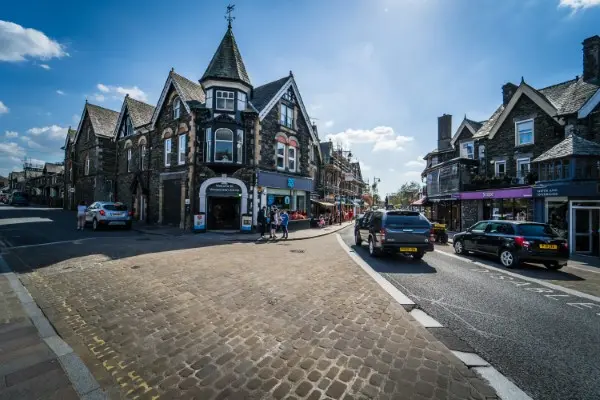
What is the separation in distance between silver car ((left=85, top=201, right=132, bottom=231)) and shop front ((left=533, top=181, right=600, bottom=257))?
2606 cm

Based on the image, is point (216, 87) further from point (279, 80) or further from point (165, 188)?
point (165, 188)

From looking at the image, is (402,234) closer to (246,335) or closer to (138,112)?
(246,335)

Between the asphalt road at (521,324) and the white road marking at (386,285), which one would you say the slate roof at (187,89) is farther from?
the asphalt road at (521,324)

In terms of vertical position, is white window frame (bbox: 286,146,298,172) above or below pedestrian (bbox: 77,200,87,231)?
above

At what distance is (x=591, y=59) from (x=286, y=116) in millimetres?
22356

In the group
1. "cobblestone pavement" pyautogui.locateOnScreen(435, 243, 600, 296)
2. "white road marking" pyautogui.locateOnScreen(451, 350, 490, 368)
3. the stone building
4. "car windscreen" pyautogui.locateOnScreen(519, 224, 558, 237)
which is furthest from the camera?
the stone building

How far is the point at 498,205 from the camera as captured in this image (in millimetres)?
19047

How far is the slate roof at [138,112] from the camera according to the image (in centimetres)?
2586

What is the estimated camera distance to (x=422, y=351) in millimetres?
3428

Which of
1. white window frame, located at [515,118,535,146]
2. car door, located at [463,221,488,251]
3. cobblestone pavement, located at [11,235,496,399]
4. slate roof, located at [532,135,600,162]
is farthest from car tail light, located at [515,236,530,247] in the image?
white window frame, located at [515,118,535,146]

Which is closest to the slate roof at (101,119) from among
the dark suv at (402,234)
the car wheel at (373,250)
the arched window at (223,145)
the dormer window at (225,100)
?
the dormer window at (225,100)

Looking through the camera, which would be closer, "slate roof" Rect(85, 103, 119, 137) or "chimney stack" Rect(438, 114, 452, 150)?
"slate roof" Rect(85, 103, 119, 137)

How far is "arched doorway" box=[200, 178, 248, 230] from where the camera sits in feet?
60.1

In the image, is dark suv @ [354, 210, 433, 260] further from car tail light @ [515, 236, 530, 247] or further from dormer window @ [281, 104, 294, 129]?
dormer window @ [281, 104, 294, 129]
